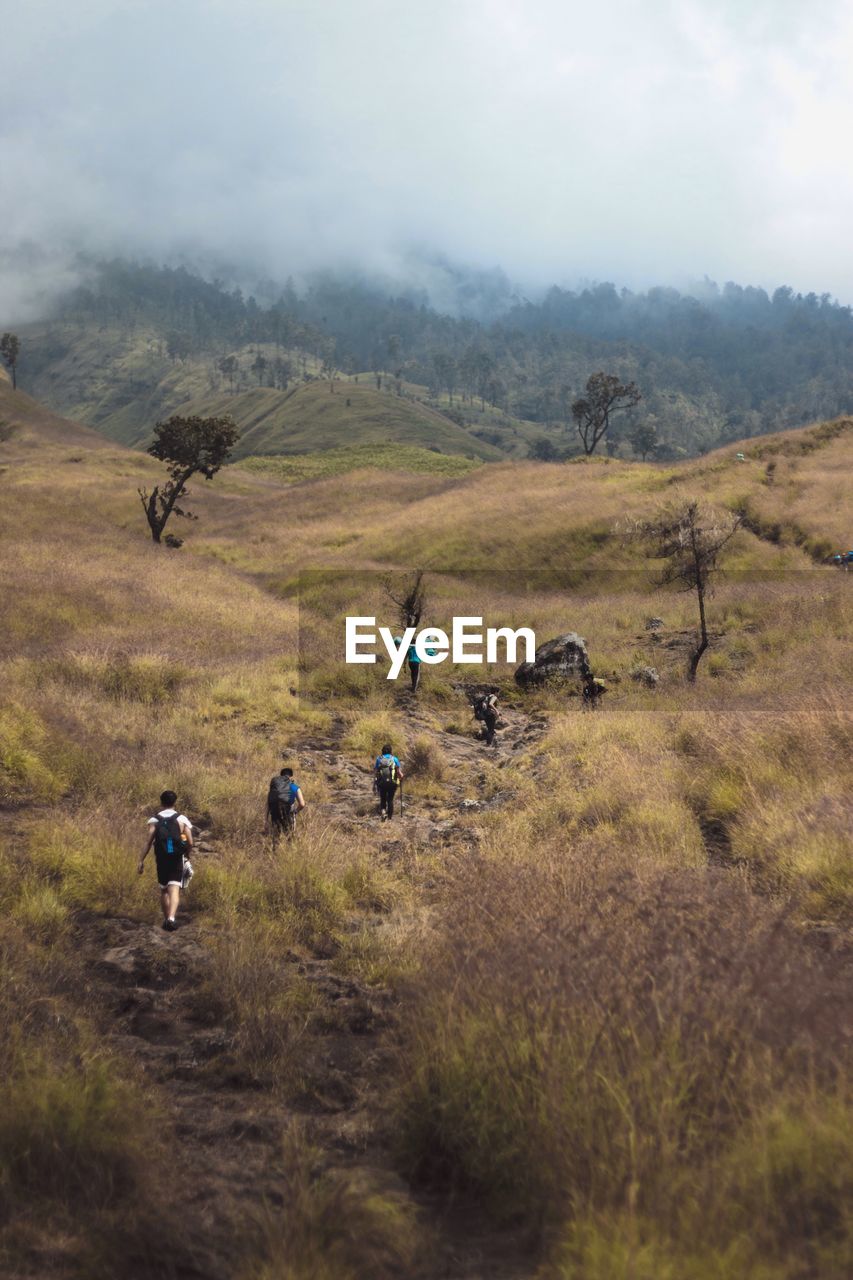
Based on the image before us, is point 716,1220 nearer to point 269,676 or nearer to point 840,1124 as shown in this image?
point 840,1124

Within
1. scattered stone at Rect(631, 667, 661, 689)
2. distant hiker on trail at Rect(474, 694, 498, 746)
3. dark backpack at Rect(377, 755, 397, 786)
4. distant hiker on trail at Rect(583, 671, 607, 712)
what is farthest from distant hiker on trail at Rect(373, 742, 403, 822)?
scattered stone at Rect(631, 667, 661, 689)

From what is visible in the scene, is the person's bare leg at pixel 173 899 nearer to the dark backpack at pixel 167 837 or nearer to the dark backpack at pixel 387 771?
the dark backpack at pixel 167 837

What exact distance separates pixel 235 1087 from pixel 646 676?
60.3 feet

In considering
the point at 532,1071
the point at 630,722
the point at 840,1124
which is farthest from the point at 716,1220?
the point at 630,722

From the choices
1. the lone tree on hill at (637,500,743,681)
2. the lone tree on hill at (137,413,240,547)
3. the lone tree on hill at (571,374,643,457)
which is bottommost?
the lone tree on hill at (637,500,743,681)

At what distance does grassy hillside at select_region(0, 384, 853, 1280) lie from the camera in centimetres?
344

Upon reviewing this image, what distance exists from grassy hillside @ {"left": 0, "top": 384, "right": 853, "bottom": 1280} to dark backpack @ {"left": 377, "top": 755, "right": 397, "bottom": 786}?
75 centimetres

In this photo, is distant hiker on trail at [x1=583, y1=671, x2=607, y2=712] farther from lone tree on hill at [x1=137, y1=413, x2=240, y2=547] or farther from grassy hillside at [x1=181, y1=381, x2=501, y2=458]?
grassy hillside at [x1=181, y1=381, x2=501, y2=458]

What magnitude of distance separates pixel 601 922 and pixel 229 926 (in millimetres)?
4271

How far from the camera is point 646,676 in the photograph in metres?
21.9

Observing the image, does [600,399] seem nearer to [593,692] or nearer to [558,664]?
[558,664]

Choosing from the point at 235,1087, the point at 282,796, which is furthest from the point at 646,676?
the point at 235,1087

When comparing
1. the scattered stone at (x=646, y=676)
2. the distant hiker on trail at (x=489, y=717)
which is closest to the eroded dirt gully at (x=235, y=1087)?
the distant hiker on trail at (x=489, y=717)

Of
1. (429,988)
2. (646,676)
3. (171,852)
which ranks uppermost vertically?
(646,676)
